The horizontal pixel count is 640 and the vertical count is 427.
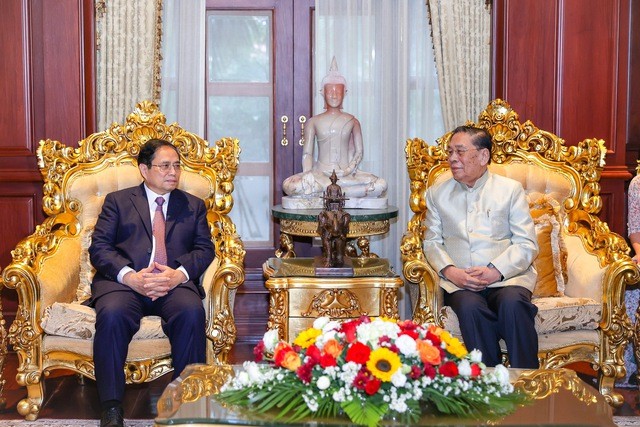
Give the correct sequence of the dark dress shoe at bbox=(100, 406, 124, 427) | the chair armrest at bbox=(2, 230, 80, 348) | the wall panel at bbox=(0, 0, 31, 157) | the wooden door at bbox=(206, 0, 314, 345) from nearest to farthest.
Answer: the dark dress shoe at bbox=(100, 406, 124, 427) → the chair armrest at bbox=(2, 230, 80, 348) → the wall panel at bbox=(0, 0, 31, 157) → the wooden door at bbox=(206, 0, 314, 345)

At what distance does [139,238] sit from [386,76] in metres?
2.00

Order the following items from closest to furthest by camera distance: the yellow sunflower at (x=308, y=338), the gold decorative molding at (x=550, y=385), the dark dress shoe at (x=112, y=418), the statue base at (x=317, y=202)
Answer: the yellow sunflower at (x=308, y=338) → the gold decorative molding at (x=550, y=385) → the dark dress shoe at (x=112, y=418) → the statue base at (x=317, y=202)

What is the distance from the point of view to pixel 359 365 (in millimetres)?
2361

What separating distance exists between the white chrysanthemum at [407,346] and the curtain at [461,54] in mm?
2884

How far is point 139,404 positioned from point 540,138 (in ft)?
7.82

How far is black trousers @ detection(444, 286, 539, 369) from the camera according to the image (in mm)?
3580

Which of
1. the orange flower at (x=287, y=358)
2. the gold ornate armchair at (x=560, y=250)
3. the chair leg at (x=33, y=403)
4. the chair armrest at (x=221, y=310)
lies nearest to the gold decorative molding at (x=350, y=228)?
the gold ornate armchair at (x=560, y=250)

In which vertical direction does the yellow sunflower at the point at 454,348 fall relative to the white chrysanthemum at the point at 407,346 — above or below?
below

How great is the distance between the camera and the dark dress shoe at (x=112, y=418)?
131 inches

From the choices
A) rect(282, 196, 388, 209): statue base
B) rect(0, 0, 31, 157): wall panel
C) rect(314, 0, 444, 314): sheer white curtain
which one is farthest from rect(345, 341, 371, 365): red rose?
rect(0, 0, 31, 157): wall panel

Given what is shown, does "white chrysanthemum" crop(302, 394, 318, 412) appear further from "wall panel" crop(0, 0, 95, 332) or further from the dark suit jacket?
"wall panel" crop(0, 0, 95, 332)

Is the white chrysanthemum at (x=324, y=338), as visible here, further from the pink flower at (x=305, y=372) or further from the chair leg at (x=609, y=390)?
the chair leg at (x=609, y=390)

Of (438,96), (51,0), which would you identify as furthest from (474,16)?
(51,0)

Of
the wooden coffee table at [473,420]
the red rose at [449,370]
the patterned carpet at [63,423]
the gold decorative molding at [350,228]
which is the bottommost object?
the patterned carpet at [63,423]
